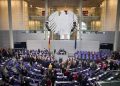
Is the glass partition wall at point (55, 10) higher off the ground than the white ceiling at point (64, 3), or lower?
lower

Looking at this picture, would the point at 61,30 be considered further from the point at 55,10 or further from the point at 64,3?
the point at 64,3

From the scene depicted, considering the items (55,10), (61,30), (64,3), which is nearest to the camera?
(61,30)

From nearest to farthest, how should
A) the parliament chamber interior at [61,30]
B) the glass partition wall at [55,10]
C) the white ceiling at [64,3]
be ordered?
the parliament chamber interior at [61,30], the glass partition wall at [55,10], the white ceiling at [64,3]

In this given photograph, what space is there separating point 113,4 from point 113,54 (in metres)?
8.89

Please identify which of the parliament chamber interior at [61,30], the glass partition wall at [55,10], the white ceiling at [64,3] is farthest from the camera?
the white ceiling at [64,3]

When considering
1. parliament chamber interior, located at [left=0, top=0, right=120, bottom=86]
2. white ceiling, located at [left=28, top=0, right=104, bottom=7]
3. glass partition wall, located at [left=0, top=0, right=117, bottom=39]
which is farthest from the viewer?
white ceiling, located at [left=28, top=0, right=104, bottom=7]

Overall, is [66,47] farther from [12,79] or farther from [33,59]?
[12,79]

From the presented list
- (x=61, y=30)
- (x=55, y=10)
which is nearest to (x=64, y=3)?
(x=55, y=10)

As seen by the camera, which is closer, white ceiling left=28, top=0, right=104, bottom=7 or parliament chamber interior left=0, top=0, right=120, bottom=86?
parliament chamber interior left=0, top=0, right=120, bottom=86

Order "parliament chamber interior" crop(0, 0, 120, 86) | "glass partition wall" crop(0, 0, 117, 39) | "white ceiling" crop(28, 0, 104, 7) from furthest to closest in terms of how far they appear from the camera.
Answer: "white ceiling" crop(28, 0, 104, 7) → "glass partition wall" crop(0, 0, 117, 39) → "parliament chamber interior" crop(0, 0, 120, 86)

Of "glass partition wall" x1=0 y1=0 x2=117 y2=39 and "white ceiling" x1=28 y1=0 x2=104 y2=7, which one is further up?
"white ceiling" x1=28 y1=0 x2=104 y2=7

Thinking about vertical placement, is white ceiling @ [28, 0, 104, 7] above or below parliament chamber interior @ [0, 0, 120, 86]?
above

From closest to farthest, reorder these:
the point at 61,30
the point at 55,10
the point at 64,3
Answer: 1. the point at 61,30
2. the point at 64,3
3. the point at 55,10

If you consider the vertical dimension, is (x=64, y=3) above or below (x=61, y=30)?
above
